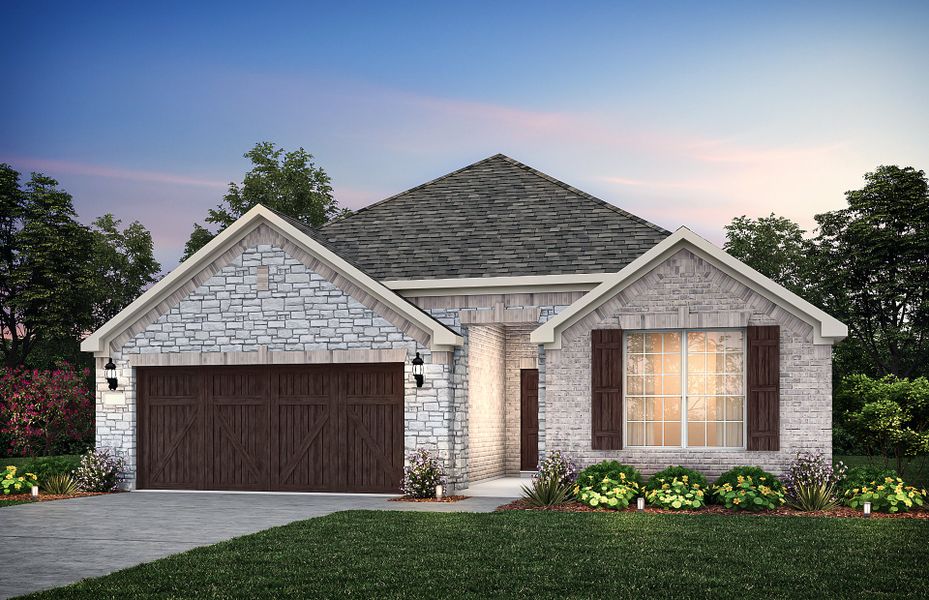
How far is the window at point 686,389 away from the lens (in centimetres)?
1656

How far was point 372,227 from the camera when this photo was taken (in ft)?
73.6

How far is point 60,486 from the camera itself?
18.8m

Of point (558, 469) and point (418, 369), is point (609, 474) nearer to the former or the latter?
point (558, 469)

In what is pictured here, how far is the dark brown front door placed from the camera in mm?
22953

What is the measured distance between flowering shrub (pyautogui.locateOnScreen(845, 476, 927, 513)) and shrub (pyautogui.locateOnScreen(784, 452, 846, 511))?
1.08 feet

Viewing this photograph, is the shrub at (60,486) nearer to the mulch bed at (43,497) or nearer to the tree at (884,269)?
the mulch bed at (43,497)

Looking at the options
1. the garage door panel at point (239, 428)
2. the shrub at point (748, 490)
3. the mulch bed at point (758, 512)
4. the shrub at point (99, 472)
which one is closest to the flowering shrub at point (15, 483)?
the shrub at point (99, 472)

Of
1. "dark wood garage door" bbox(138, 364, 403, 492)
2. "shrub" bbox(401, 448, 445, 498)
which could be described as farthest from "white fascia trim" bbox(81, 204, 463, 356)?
"shrub" bbox(401, 448, 445, 498)

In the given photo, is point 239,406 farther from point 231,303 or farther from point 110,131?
point 110,131

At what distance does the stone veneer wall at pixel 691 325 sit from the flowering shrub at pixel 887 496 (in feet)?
2.92

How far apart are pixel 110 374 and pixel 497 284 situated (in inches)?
305

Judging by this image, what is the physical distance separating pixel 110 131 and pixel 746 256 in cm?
2310

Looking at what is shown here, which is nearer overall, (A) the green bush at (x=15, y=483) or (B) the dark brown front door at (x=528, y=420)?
(A) the green bush at (x=15, y=483)

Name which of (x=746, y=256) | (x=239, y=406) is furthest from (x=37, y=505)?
(x=746, y=256)
